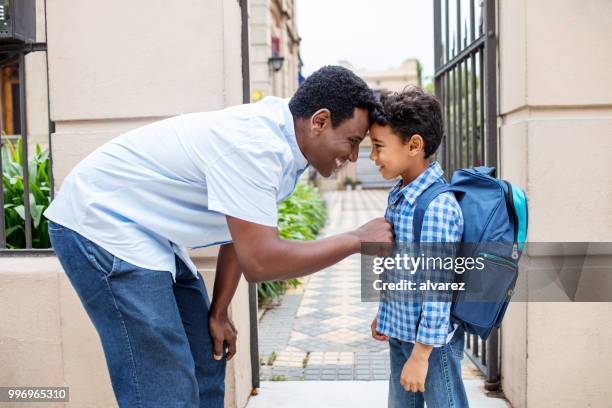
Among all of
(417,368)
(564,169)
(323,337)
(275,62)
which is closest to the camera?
(417,368)

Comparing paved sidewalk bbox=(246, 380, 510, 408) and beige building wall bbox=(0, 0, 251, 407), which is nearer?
beige building wall bbox=(0, 0, 251, 407)

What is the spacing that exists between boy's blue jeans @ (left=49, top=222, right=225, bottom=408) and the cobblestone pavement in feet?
7.22

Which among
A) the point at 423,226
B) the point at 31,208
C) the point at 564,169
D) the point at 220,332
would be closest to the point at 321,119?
the point at 423,226

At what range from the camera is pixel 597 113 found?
128 inches

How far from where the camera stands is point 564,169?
3236 millimetres

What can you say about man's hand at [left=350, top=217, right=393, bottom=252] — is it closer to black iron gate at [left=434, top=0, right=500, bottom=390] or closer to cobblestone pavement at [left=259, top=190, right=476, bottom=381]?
black iron gate at [left=434, top=0, right=500, bottom=390]

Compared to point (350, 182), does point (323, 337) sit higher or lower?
lower

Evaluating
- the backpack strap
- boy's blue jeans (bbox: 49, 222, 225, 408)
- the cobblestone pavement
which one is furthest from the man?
the cobblestone pavement

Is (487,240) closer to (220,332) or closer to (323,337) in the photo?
(220,332)

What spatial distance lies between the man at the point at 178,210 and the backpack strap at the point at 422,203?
131 millimetres

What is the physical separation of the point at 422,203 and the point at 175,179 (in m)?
0.87

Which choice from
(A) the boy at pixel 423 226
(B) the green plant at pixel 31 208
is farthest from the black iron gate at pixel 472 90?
(B) the green plant at pixel 31 208

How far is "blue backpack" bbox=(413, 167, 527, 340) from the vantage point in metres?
2.27

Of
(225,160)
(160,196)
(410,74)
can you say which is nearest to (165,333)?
(160,196)
